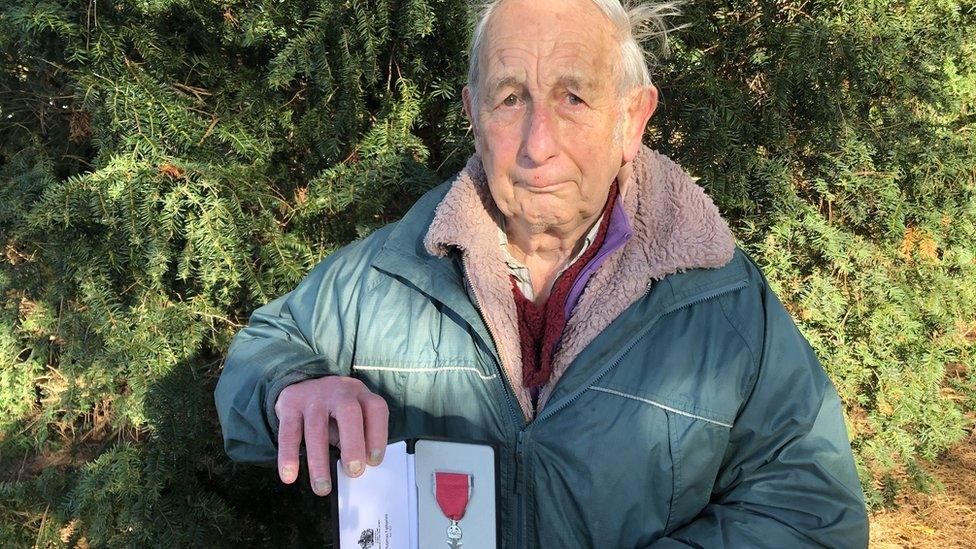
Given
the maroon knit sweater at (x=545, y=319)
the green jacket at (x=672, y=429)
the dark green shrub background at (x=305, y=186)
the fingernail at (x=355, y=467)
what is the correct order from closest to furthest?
the fingernail at (x=355, y=467), the green jacket at (x=672, y=429), the maroon knit sweater at (x=545, y=319), the dark green shrub background at (x=305, y=186)

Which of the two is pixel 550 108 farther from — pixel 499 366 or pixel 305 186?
pixel 305 186

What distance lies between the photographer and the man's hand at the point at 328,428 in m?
1.28

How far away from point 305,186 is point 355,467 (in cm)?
171

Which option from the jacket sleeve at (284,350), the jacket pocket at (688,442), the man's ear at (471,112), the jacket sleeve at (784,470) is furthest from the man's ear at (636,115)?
the jacket sleeve at (284,350)

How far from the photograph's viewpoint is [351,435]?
4.25 ft

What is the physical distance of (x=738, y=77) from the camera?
2535 mm

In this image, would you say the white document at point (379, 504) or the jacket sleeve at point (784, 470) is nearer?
the white document at point (379, 504)

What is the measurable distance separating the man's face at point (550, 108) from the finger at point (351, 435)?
1.99 ft

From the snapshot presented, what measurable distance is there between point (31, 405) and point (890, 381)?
327 centimetres

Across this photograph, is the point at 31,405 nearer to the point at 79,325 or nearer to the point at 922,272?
the point at 79,325

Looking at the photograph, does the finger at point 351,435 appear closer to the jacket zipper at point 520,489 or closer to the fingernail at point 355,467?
the fingernail at point 355,467

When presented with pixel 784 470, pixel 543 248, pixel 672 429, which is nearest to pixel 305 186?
pixel 543 248

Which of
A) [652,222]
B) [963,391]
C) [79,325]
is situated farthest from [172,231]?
[963,391]

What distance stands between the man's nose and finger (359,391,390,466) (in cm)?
62
